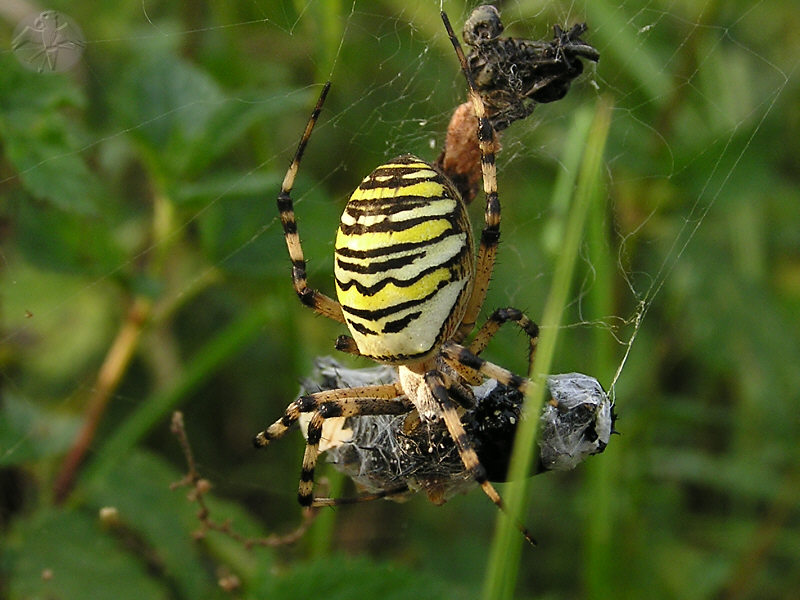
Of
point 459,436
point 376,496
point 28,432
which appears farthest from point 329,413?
point 28,432

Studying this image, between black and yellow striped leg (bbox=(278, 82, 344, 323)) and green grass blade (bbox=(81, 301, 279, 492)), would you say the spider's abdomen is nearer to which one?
black and yellow striped leg (bbox=(278, 82, 344, 323))

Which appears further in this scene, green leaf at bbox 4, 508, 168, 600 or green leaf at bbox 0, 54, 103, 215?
green leaf at bbox 4, 508, 168, 600

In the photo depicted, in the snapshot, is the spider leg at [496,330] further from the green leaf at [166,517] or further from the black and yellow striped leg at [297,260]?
the green leaf at [166,517]

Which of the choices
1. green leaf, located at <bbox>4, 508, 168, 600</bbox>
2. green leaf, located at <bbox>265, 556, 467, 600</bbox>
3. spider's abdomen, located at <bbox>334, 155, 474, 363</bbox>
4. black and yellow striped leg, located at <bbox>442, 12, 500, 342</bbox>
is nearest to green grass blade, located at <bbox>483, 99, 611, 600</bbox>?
spider's abdomen, located at <bbox>334, 155, 474, 363</bbox>

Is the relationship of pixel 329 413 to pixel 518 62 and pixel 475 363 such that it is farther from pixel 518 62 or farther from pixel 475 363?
pixel 518 62

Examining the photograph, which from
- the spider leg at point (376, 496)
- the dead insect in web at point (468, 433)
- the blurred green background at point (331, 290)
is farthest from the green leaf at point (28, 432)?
the spider leg at point (376, 496)

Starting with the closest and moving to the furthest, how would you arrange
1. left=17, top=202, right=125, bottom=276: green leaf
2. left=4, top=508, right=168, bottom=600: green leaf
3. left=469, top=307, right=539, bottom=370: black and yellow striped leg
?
left=469, top=307, right=539, bottom=370: black and yellow striped leg
left=4, top=508, right=168, bottom=600: green leaf
left=17, top=202, right=125, bottom=276: green leaf

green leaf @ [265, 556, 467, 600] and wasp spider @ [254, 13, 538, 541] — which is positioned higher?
wasp spider @ [254, 13, 538, 541]
